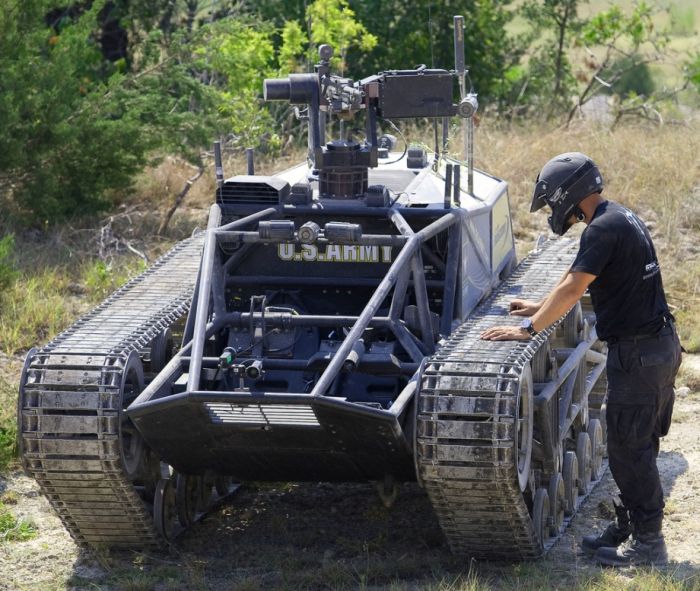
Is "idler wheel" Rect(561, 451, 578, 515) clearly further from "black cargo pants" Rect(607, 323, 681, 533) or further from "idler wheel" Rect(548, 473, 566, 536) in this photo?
"black cargo pants" Rect(607, 323, 681, 533)

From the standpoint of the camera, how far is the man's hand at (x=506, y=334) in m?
7.39

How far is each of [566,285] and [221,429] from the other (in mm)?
1825

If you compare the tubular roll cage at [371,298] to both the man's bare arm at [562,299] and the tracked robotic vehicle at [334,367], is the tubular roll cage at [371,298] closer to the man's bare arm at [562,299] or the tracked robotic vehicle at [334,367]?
the tracked robotic vehicle at [334,367]

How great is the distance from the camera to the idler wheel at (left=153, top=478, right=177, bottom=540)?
7770 millimetres

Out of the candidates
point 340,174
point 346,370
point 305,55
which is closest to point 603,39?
point 305,55

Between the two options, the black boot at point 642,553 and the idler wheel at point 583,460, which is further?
the idler wheel at point 583,460

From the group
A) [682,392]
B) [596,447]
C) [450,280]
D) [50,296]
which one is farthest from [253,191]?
[50,296]

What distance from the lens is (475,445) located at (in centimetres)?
685

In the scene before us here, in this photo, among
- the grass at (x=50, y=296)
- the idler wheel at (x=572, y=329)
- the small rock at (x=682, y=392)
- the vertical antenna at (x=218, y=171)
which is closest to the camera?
the vertical antenna at (x=218, y=171)

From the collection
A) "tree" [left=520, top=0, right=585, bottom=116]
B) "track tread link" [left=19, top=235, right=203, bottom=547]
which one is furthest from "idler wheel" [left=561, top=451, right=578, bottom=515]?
"tree" [left=520, top=0, right=585, bottom=116]

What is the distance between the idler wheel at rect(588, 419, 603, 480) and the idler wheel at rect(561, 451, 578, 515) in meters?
0.72

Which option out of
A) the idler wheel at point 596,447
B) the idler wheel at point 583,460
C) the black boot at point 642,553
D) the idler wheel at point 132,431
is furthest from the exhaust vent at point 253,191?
the black boot at point 642,553

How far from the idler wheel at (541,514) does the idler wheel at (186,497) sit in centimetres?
193

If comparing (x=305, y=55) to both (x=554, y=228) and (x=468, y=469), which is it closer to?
(x=554, y=228)
